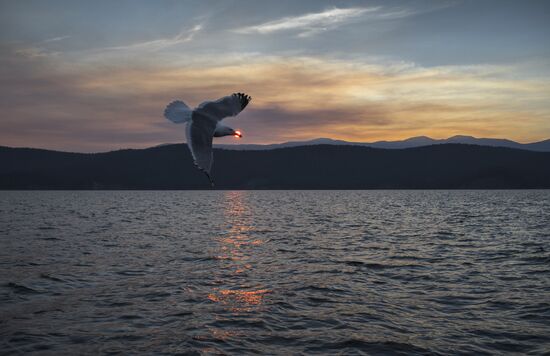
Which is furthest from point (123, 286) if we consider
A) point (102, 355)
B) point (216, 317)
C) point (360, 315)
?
point (360, 315)

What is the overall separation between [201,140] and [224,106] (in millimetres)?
972

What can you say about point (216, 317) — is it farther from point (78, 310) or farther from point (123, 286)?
point (123, 286)

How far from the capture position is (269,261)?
28.8m

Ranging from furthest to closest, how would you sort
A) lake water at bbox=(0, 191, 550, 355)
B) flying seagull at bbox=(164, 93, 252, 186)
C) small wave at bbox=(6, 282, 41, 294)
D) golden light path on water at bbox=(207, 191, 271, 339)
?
small wave at bbox=(6, 282, 41, 294) → golden light path on water at bbox=(207, 191, 271, 339) → lake water at bbox=(0, 191, 550, 355) → flying seagull at bbox=(164, 93, 252, 186)

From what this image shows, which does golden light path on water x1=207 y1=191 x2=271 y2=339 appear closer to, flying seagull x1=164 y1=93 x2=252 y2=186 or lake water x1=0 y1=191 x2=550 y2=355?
lake water x1=0 y1=191 x2=550 y2=355

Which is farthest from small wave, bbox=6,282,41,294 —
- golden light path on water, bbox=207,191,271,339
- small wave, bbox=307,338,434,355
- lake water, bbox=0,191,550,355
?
small wave, bbox=307,338,434,355

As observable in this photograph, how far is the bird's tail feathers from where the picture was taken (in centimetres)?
810

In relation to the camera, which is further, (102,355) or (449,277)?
(449,277)

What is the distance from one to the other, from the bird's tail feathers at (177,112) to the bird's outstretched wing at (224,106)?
11.5 inches

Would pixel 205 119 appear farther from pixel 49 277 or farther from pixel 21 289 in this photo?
pixel 49 277

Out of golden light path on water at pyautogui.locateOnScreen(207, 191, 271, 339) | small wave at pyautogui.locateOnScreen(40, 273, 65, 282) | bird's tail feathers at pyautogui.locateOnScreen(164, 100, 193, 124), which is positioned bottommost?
golden light path on water at pyautogui.locateOnScreen(207, 191, 271, 339)

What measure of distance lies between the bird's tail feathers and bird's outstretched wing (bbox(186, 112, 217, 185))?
1.00ft

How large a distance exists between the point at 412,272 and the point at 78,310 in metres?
15.8

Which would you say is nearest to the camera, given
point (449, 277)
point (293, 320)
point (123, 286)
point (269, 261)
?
point (293, 320)
